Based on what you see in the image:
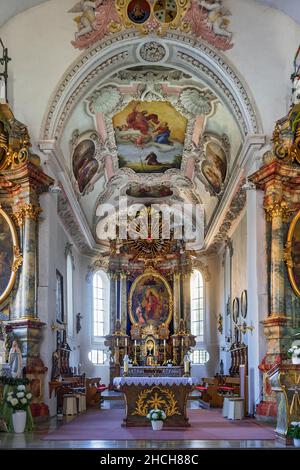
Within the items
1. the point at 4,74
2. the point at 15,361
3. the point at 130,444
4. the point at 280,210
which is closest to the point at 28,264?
the point at 15,361

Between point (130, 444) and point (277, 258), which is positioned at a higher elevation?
point (277, 258)

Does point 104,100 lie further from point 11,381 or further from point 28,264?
point 11,381

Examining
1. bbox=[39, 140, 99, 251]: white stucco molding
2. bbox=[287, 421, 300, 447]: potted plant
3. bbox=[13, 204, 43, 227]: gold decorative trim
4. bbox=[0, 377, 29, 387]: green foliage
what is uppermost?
bbox=[39, 140, 99, 251]: white stucco molding

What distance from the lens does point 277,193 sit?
16125 millimetres

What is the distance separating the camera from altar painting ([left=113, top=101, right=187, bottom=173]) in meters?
22.2

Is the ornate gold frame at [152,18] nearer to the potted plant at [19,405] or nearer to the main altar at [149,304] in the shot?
the potted plant at [19,405]

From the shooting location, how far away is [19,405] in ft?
45.3

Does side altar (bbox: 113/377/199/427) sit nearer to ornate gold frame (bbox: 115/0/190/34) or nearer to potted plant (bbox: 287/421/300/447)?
potted plant (bbox: 287/421/300/447)

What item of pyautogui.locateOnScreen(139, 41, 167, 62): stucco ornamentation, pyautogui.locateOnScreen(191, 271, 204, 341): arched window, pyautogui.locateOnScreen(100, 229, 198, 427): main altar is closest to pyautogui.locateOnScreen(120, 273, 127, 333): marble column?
pyautogui.locateOnScreen(100, 229, 198, 427): main altar

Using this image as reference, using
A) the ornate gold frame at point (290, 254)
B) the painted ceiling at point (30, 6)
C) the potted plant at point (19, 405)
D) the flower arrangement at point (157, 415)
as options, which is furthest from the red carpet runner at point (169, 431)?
the painted ceiling at point (30, 6)

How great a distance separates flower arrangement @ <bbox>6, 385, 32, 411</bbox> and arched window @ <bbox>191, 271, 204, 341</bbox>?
17219 millimetres

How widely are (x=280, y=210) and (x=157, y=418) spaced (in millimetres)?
5607

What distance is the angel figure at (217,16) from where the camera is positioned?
16.8 metres

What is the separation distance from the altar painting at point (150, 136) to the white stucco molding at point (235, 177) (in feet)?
8.36
